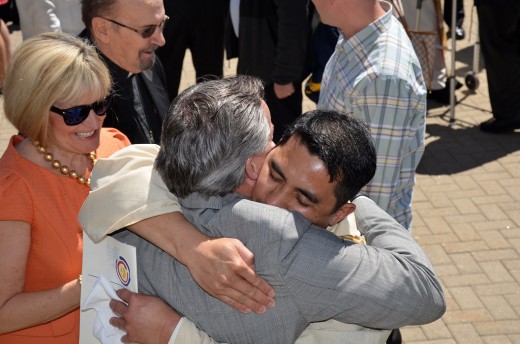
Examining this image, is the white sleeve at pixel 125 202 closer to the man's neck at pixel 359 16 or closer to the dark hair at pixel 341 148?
the dark hair at pixel 341 148

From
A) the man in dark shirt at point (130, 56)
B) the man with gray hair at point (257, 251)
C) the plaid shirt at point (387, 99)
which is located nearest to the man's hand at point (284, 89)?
the man in dark shirt at point (130, 56)

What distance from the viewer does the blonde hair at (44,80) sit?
2.65 m

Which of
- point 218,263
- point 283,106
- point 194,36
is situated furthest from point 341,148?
point 194,36

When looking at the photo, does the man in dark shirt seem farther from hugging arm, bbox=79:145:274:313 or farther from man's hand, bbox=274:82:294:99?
man's hand, bbox=274:82:294:99

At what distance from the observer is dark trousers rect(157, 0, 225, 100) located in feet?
19.0

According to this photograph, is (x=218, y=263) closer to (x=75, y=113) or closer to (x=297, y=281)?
(x=297, y=281)

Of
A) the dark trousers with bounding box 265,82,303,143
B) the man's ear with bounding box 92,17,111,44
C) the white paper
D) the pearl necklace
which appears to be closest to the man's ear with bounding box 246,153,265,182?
the white paper

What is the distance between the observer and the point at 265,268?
193 cm

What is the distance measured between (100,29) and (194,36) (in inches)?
93.5

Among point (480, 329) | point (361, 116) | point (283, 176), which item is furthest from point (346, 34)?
point (480, 329)

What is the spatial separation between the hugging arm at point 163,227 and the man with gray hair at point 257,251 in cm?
4

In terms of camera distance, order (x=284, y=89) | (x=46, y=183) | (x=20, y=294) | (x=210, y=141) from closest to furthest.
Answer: (x=210, y=141) < (x=20, y=294) < (x=46, y=183) < (x=284, y=89)

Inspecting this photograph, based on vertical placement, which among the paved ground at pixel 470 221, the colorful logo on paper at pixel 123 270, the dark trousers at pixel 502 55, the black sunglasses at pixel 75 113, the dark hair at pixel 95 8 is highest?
the dark hair at pixel 95 8

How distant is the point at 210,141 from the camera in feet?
6.68
